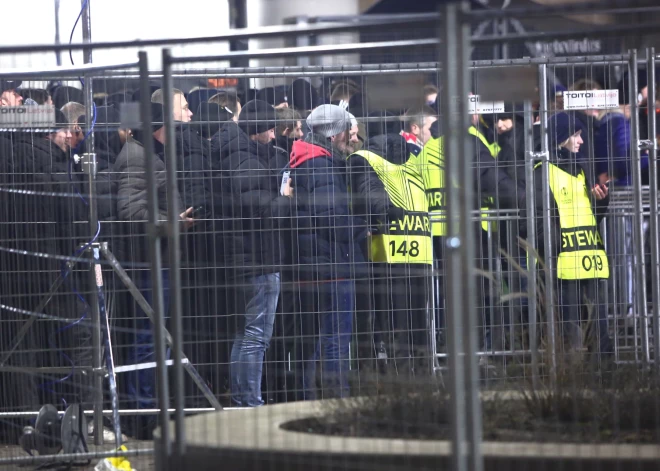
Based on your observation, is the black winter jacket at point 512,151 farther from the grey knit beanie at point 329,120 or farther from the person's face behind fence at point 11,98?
the person's face behind fence at point 11,98

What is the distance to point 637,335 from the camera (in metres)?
6.20

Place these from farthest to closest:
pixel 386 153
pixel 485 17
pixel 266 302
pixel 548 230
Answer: pixel 548 230
pixel 386 153
pixel 266 302
pixel 485 17

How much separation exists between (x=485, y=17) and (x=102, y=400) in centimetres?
355

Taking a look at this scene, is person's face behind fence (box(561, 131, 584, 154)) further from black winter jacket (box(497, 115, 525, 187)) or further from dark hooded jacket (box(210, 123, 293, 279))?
dark hooded jacket (box(210, 123, 293, 279))

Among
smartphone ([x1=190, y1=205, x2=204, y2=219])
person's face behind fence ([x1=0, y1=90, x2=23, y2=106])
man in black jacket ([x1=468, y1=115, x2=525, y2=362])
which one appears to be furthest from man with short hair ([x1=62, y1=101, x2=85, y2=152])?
man in black jacket ([x1=468, y1=115, x2=525, y2=362])

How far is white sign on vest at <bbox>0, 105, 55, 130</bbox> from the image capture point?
6.03 meters

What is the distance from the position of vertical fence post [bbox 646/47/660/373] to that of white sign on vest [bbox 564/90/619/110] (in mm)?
280

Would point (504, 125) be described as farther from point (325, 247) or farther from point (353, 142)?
point (325, 247)

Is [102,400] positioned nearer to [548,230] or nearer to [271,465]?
[271,465]

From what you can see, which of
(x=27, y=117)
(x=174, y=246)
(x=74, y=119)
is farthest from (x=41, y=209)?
(x=174, y=246)

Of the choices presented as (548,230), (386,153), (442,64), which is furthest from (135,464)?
(442,64)

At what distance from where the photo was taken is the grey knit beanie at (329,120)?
18.2 feet

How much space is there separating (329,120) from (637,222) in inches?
68.8

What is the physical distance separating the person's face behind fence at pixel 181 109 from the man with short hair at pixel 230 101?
16 cm
